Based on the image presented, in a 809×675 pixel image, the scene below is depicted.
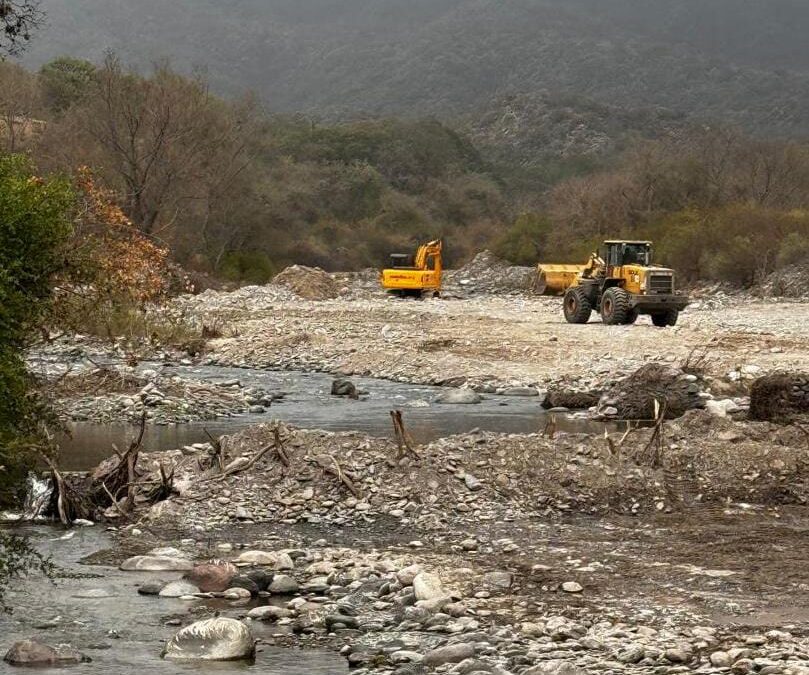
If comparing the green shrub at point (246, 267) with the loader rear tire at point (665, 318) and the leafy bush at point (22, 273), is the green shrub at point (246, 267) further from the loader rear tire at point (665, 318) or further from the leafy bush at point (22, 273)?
the leafy bush at point (22, 273)

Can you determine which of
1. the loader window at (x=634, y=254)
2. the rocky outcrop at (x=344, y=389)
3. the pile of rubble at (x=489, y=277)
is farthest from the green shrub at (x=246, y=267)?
the rocky outcrop at (x=344, y=389)

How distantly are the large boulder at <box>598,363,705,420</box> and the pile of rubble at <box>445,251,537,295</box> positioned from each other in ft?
125

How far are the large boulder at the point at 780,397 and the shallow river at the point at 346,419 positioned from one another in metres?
3.02

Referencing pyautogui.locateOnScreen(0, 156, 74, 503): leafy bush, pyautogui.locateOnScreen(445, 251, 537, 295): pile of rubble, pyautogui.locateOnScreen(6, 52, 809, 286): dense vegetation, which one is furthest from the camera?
pyautogui.locateOnScreen(445, 251, 537, 295): pile of rubble

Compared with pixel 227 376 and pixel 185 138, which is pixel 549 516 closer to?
pixel 227 376

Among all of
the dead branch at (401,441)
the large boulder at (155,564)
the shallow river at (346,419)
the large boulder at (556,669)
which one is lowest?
the shallow river at (346,419)

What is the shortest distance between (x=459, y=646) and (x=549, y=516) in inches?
198

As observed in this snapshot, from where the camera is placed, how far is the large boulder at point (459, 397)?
25.0 m

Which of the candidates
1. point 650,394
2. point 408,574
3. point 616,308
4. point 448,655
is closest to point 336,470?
point 408,574

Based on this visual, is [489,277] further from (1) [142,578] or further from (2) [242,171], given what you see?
(1) [142,578]

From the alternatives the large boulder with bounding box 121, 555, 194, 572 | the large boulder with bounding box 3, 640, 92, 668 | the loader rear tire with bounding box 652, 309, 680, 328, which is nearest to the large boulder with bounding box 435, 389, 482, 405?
the loader rear tire with bounding box 652, 309, 680, 328

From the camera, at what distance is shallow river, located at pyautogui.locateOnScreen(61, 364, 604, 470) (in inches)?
780

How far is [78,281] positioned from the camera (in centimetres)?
1037

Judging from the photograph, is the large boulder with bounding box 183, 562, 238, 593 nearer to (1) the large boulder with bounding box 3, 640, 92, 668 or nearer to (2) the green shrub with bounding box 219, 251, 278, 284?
(1) the large boulder with bounding box 3, 640, 92, 668
